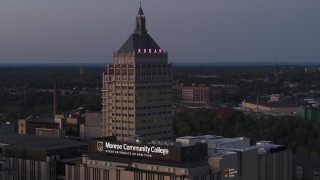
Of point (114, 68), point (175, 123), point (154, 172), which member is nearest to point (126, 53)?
point (114, 68)

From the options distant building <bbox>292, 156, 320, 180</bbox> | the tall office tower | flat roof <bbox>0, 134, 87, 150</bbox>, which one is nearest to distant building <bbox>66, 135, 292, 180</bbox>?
flat roof <bbox>0, 134, 87, 150</bbox>

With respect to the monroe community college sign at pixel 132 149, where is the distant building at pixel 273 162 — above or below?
below

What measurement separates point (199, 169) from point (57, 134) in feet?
215

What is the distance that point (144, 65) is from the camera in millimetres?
115938

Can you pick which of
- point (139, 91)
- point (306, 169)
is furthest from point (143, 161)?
point (306, 169)

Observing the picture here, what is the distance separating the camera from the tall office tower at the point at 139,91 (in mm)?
114250

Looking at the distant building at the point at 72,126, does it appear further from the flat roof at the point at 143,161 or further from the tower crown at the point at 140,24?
the flat roof at the point at 143,161

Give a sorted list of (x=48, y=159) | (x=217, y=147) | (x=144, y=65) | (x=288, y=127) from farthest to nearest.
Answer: (x=288, y=127), (x=144, y=65), (x=48, y=159), (x=217, y=147)

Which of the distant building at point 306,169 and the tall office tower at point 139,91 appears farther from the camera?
the distant building at point 306,169

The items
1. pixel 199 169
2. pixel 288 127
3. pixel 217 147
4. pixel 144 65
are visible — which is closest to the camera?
pixel 199 169

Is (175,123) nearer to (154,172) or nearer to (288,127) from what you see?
(288,127)

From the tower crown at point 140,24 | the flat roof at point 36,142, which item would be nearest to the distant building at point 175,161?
the flat roof at point 36,142

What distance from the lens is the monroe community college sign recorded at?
81.9 m

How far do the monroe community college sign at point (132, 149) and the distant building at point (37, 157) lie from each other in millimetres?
13184
